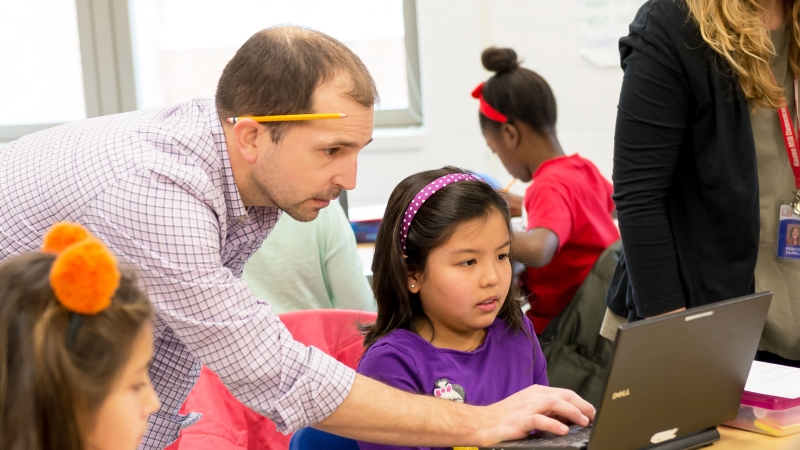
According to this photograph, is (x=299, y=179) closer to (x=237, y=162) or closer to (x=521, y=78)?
(x=237, y=162)

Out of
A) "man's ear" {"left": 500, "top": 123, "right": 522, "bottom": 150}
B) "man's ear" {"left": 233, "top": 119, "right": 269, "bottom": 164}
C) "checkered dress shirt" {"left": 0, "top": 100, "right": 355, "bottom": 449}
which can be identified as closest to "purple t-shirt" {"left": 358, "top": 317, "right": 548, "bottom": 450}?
"checkered dress shirt" {"left": 0, "top": 100, "right": 355, "bottom": 449}

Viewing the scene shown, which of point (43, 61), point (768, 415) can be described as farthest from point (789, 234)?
point (43, 61)

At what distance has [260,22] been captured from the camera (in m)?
4.05

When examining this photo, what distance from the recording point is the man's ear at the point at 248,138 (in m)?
1.27

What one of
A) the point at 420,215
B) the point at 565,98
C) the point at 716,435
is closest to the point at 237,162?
the point at 420,215

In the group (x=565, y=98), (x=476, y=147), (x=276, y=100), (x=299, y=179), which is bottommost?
(x=476, y=147)

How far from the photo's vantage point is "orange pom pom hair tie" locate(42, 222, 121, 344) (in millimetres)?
867

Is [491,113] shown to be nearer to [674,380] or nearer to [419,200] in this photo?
[419,200]

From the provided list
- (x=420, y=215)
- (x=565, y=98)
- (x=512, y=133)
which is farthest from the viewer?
(x=565, y=98)

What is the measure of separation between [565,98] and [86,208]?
271 cm

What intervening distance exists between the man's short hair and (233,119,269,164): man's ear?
0.02 m

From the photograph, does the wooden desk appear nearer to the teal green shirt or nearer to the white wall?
the teal green shirt

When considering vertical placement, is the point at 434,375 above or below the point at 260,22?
below

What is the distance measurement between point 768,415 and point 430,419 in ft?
1.82
